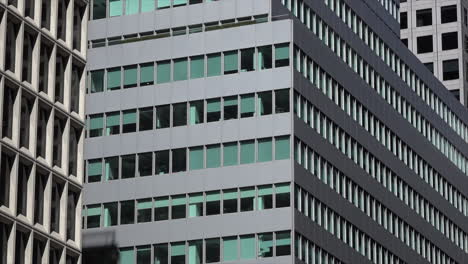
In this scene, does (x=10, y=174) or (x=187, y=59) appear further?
(x=187, y=59)

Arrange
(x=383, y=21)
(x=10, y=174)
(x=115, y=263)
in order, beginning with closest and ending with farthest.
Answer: (x=10, y=174) → (x=115, y=263) → (x=383, y=21)

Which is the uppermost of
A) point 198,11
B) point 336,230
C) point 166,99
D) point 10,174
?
point 198,11

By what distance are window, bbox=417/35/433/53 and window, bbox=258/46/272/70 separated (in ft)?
197

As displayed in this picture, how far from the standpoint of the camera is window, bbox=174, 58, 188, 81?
355 feet

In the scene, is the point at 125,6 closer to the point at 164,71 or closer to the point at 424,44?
the point at 164,71

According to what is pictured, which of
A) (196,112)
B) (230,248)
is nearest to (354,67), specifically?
(196,112)

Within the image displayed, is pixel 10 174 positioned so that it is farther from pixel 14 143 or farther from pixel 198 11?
pixel 198 11

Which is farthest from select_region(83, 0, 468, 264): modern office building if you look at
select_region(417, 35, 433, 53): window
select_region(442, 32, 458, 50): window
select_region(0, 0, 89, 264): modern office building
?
select_region(442, 32, 458, 50): window

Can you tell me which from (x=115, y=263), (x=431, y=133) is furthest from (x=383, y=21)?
(x=115, y=263)

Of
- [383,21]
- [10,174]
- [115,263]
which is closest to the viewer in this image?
[10,174]

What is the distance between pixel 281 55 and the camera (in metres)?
105

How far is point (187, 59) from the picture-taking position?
4262 inches

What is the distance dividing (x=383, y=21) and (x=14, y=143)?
2784 inches

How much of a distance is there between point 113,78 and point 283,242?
63.6 feet
